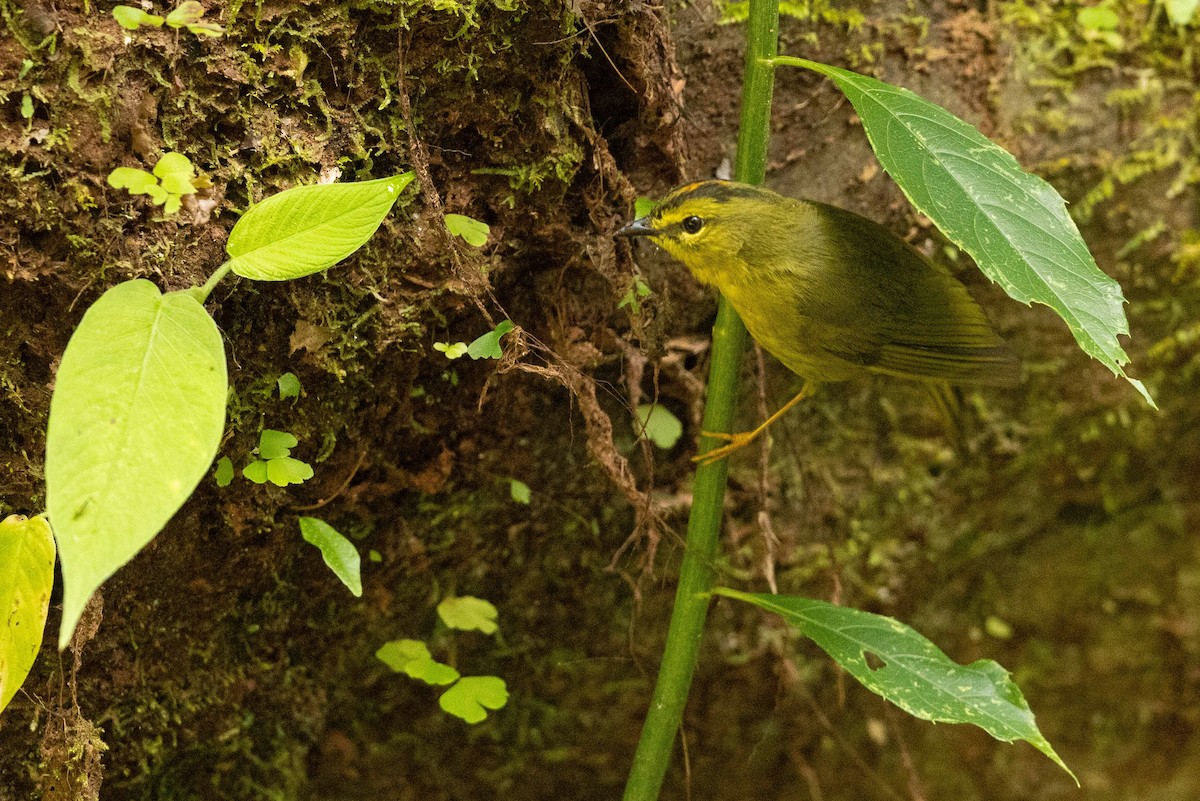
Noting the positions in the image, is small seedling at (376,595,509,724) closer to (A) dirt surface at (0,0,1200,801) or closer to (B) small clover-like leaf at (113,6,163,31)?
(A) dirt surface at (0,0,1200,801)

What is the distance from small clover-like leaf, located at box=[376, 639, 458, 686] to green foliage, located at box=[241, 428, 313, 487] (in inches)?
23.5

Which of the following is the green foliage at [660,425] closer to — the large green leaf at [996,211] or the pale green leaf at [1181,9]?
the large green leaf at [996,211]

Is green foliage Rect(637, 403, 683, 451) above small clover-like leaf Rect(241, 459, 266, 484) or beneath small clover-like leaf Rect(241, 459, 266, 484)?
beneath

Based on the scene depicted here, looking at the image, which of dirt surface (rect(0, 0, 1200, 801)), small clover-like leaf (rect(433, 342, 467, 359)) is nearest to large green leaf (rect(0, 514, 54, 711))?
dirt surface (rect(0, 0, 1200, 801))

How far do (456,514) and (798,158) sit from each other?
110 centimetres

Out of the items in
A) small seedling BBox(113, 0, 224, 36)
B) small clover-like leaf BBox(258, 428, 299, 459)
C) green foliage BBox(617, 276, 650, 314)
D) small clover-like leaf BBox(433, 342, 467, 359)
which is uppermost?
small seedling BBox(113, 0, 224, 36)

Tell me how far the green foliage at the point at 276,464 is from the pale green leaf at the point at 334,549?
82 millimetres

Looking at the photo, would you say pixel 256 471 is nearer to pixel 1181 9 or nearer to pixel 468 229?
pixel 468 229

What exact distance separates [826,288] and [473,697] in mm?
1088

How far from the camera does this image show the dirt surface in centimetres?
156

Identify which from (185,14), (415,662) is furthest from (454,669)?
(185,14)

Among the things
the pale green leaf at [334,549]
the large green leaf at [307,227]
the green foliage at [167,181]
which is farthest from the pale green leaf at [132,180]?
the pale green leaf at [334,549]

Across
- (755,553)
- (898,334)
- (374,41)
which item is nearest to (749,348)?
(898,334)

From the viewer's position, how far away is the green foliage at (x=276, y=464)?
164cm
